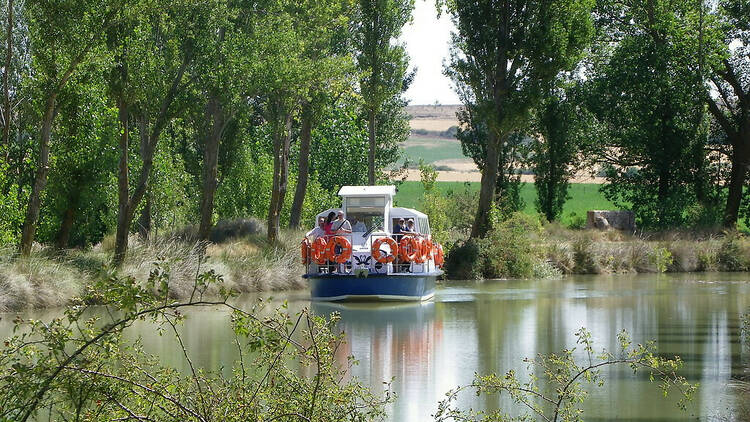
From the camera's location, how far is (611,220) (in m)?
45.7

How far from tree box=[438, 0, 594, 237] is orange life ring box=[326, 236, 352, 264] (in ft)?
39.2

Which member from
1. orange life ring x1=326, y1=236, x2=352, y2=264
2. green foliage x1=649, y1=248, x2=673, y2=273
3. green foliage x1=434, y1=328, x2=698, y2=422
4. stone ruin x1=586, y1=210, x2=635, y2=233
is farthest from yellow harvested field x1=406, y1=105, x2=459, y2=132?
green foliage x1=434, y1=328, x2=698, y2=422

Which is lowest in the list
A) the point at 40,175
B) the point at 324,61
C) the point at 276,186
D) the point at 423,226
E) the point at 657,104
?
the point at 423,226

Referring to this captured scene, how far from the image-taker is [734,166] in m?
47.0

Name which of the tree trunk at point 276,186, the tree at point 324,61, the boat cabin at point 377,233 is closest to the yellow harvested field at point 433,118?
the tree at point 324,61

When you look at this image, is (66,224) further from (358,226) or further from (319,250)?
(358,226)

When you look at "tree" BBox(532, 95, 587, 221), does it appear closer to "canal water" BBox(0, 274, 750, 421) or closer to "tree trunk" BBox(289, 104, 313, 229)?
"tree trunk" BBox(289, 104, 313, 229)

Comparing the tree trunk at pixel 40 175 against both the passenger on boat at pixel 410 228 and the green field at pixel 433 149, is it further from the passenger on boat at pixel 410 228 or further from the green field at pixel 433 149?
the green field at pixel 433 149

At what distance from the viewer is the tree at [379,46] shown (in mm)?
39156

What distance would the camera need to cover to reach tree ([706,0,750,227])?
46719 mm

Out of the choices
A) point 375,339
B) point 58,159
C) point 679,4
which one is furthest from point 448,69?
point 375,339

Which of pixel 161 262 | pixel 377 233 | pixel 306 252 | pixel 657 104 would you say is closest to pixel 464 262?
pixel 377 233

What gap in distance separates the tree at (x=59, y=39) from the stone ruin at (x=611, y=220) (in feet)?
80.8

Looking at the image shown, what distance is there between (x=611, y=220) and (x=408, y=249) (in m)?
20.2
